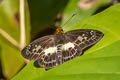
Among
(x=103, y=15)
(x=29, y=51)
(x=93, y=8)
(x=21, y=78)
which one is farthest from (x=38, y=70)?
(x=93, y=8)

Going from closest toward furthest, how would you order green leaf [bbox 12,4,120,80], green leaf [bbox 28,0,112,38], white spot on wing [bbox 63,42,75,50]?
green leaf [bbox 12,4,120,80] < white spot on wing [bbox 63,42,75,50] < green leaf [bbox 28,0,112,38]

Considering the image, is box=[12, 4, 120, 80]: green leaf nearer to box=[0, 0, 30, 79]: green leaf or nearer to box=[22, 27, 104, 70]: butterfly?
box=[22, 27, 104, 70]: butterfly

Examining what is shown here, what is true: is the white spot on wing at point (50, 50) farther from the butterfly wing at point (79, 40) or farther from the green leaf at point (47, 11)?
the green leaf at point (47, 11)

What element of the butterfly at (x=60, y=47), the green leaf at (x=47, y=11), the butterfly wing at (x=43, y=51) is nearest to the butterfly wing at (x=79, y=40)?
the butterfly at (x=60, y=47)

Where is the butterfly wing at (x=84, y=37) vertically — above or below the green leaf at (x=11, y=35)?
below

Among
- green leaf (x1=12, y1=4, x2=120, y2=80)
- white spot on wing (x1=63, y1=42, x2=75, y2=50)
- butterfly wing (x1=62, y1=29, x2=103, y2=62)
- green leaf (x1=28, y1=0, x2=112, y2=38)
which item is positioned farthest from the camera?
green leaf (x1=28, y1=0, x2=112, y2=38)

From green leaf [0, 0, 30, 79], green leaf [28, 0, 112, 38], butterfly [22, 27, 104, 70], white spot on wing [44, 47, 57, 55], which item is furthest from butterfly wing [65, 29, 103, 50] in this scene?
green leaf [0, 0, 30, 79]

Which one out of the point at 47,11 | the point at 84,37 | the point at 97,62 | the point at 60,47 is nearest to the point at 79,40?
the point at 84,37
